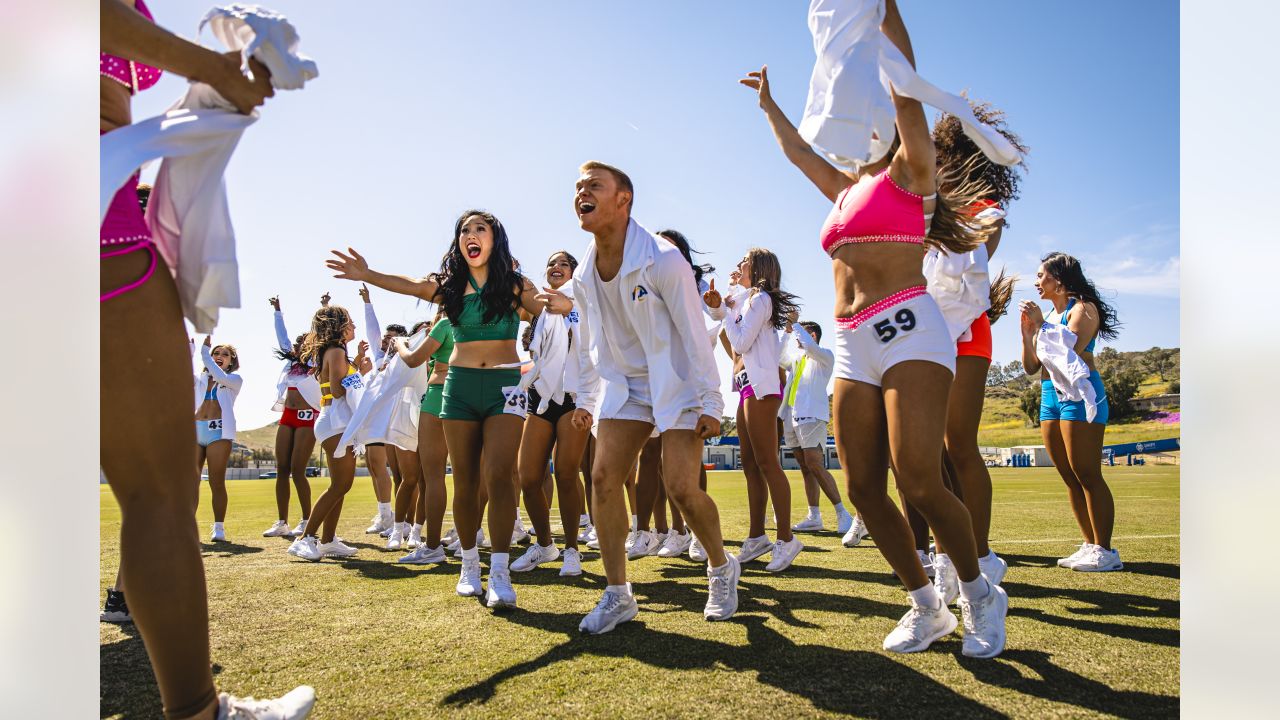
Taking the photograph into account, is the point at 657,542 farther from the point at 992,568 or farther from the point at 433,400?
the point at 992,568

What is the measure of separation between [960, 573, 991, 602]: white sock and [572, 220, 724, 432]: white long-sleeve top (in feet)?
4.62

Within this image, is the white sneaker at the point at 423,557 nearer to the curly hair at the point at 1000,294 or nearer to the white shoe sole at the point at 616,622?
the white shoe sole at the point at 616,622

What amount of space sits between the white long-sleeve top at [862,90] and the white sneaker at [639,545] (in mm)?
4765

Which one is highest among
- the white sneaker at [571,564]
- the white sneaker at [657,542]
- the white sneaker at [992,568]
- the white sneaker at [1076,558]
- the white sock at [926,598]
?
the white sock at [926,598]

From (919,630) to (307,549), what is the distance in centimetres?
578

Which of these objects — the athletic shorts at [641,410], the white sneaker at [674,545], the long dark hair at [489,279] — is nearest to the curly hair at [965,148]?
the athletic shorts at [641,410]

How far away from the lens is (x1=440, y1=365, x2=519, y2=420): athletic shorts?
488 centimetres

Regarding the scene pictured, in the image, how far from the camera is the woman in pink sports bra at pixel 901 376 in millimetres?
3057

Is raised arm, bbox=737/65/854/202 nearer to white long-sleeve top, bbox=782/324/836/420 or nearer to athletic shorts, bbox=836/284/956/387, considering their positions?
athletic shorts, bbox=836/284/956/387

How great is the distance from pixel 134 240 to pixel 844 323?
263cm

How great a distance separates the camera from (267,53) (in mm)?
1847
